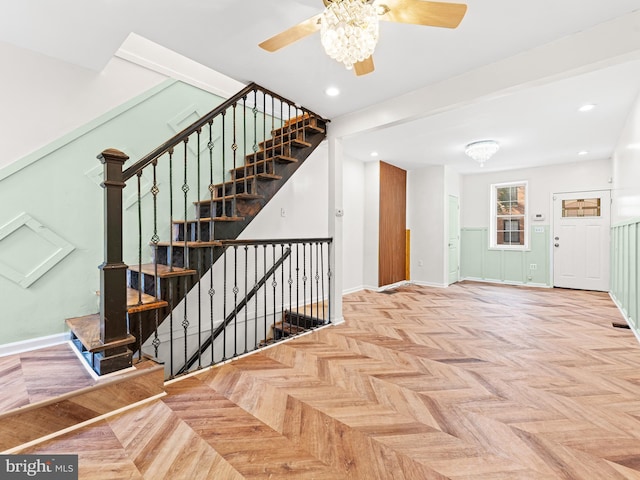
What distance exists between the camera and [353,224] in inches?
220

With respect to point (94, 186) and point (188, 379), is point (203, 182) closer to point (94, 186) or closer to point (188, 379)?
point (94, 186)

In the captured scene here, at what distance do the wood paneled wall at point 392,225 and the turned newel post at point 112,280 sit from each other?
177 inches

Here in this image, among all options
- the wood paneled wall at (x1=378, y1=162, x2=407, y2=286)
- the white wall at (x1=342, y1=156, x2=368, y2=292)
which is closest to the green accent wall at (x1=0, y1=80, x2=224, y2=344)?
the white wall at (x1=342, y1=156, x2=368, y2=292)

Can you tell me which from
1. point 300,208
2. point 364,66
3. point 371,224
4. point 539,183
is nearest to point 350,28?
point 364,66

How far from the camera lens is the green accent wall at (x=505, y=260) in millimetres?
6207

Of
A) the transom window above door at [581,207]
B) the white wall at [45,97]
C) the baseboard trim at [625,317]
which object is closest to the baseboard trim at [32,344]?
the white wall at [45,97]

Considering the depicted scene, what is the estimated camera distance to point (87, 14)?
1938mm

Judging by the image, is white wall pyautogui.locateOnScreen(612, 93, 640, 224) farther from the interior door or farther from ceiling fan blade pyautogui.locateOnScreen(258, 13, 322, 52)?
ceiling fan blade pyautogui.locateOnScreen(258, 13, 322, 52)

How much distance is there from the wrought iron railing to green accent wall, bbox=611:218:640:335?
3.26 metres

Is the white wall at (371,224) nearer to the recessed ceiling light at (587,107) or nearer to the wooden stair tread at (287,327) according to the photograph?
the wooden stair tread at (287,327)

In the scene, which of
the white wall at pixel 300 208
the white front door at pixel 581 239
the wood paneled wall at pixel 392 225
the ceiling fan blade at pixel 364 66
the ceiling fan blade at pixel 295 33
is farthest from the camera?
the wood paneled wall at pixel 392 225

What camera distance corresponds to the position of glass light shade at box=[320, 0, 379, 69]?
1.39 metres

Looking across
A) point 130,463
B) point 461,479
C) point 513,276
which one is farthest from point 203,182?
Result: point 513,276

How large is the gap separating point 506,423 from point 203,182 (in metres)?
3.38
